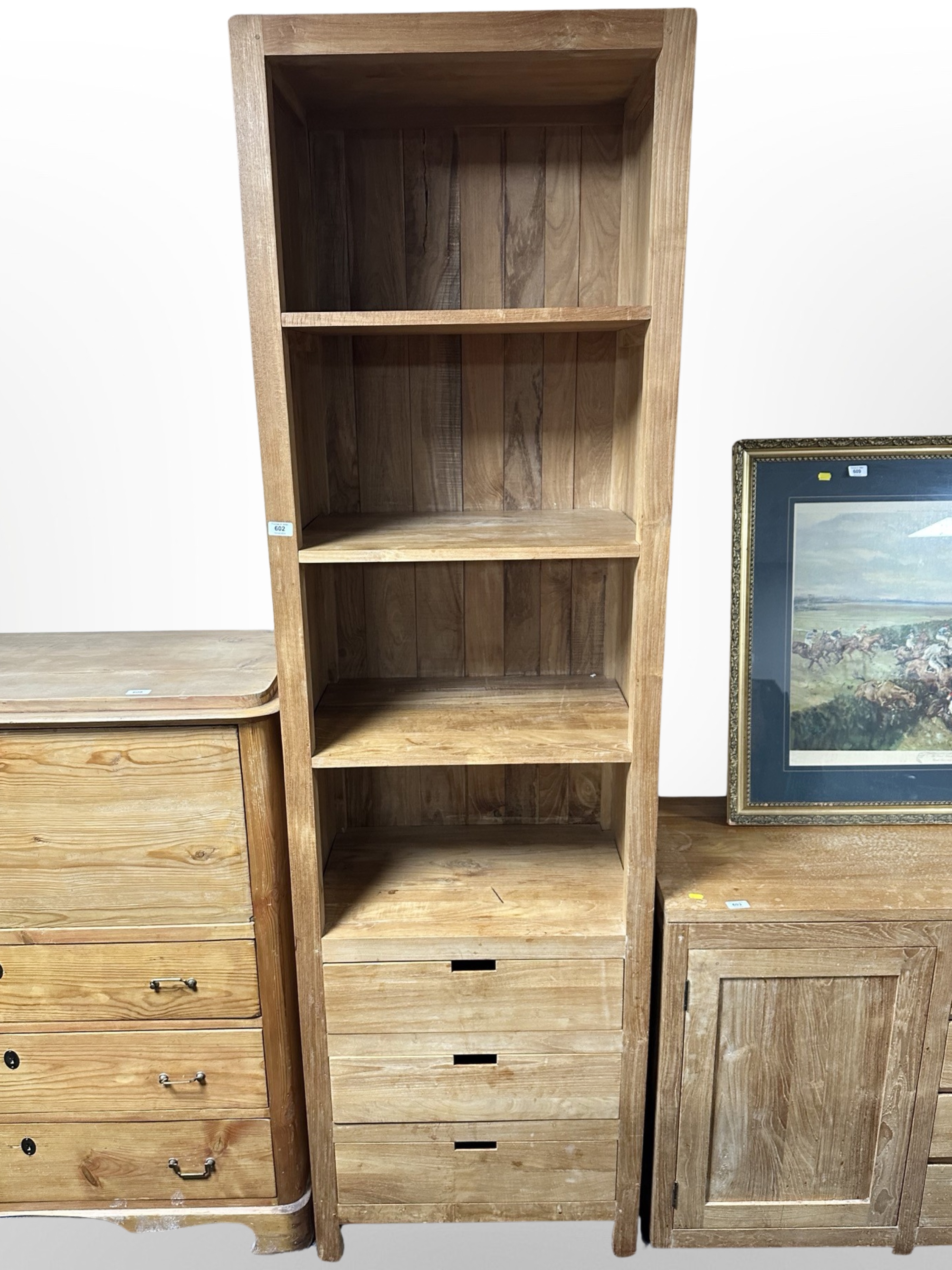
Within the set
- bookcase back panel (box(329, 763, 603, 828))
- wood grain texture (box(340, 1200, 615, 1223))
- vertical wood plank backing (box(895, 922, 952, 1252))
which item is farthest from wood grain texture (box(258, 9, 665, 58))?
wood grain texture (box(340, 1200, 615, 1223))

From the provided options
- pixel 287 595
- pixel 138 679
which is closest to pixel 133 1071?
pixel 138 679

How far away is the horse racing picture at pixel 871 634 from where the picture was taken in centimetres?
218

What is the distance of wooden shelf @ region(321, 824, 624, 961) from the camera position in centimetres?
197

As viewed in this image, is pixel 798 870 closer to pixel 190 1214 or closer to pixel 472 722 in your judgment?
pixel 472 722

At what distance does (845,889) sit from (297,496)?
4.43ft

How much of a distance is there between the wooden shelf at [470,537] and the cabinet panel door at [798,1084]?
868 mm

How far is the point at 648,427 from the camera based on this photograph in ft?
5.61

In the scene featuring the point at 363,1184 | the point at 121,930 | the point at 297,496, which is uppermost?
the point at 297,496

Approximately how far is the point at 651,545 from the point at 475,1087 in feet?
3.95

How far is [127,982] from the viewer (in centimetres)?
200

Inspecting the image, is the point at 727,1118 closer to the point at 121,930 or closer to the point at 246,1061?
the point at 246,1061

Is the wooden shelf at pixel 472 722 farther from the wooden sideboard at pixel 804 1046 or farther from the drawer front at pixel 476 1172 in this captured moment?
the drawer front at pixel 476 1172

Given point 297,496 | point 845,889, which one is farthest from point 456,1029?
point 297,496

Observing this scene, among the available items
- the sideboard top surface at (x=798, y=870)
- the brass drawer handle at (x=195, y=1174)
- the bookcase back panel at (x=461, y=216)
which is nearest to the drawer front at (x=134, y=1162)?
the brass drawer handle at (x=195, y=1174)
